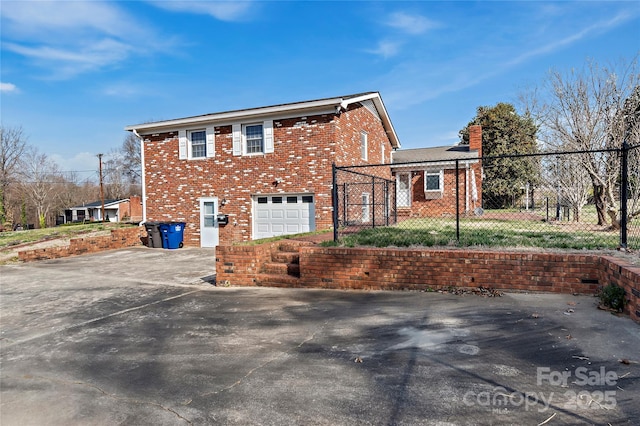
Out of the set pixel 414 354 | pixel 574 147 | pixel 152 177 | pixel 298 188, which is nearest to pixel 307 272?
pixel 414 354

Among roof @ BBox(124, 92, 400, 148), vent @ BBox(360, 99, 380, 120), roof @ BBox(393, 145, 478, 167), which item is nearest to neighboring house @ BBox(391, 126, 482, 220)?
roof @ BBox(393, 145, 478, 167)

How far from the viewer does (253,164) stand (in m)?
14.5

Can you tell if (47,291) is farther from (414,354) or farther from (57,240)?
(57,240)

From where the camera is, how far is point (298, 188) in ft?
44.6

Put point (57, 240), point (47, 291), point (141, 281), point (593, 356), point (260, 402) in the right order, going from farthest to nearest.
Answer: point (57, 240), point (141, 281), point (47, 291), point (593, 356), point (260, 402)

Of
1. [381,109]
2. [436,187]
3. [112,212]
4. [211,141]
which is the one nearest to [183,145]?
[211,141]

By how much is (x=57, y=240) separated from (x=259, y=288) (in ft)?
41.8

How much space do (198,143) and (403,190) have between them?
11283 mm

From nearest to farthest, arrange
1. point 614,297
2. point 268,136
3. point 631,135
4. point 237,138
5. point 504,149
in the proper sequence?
point 614,297, point 631,135, point 268,136, point 237,138, point 504,149

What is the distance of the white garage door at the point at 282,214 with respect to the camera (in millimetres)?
13625

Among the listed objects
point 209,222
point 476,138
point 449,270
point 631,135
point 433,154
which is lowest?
point 449,270

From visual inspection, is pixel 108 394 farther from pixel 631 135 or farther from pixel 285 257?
pixel 631 135

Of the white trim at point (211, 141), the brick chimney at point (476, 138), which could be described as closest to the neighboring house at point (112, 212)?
the white trim at point (211, 141)

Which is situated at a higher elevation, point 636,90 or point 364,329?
point 636,90
